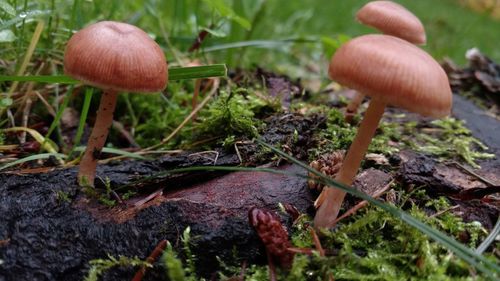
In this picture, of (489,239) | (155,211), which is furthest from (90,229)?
(489,239)

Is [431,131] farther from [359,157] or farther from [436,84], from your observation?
[436,84]

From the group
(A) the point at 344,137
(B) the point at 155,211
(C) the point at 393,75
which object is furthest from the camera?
(A) the point at 344,137

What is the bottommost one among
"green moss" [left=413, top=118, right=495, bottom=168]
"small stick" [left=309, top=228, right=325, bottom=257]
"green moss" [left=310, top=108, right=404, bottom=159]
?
"green moss" [left=413, top=118, right=495, bottom=168]

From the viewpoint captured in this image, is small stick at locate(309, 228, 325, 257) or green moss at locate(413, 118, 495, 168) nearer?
small stick at locate(309, 228, 325, 257)

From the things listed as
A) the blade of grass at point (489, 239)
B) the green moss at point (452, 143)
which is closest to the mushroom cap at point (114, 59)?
the blade of grass at point (489, 239)

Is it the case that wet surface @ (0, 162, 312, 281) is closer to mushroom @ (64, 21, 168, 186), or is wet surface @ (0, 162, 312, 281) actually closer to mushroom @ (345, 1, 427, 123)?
mushroom @ (64, 21, 168, 186)

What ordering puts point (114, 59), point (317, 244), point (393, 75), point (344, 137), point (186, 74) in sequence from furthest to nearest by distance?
point (344, 137), point (186, 74), point (317, 244), point (114, 59), point (393, 75)

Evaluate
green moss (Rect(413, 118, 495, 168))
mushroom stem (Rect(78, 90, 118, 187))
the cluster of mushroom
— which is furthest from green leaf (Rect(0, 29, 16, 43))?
green moss (Rect(413, 118, 495, 168))

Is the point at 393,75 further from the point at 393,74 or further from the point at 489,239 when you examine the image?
the point at 489,239
